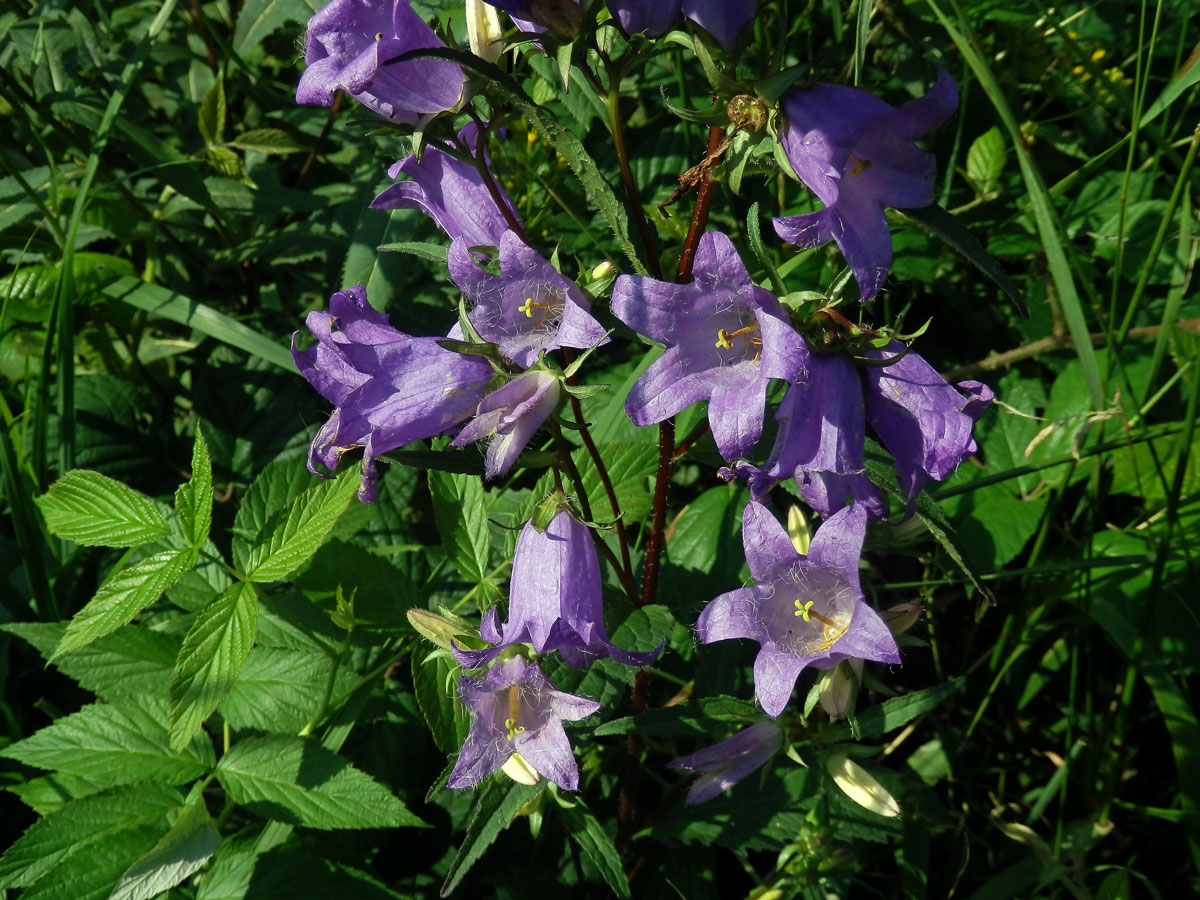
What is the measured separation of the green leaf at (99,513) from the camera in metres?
2.40

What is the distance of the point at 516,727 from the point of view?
2068mm

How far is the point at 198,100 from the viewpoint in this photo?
3959 millimetres

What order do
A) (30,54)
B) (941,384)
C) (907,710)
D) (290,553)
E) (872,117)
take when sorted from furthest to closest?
(30,54) < (290,553) < (907,710) < (941,384) < (872,117)

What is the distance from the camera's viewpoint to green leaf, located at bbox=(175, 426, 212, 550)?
2371 mm

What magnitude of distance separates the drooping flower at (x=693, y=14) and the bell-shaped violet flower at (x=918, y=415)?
0.62 metres

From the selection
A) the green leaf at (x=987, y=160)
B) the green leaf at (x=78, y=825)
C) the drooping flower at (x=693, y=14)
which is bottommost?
the green leaf at (x=78, y=825)

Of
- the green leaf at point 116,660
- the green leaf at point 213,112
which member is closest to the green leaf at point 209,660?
the green leaf at point 116,660

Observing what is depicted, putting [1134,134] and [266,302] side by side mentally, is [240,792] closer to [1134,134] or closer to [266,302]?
[266,302]

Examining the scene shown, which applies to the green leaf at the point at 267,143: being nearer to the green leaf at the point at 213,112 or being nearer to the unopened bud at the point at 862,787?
the green leaf at the point at 213,112

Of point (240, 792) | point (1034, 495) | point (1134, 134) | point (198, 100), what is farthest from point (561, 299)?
point (198, 100)

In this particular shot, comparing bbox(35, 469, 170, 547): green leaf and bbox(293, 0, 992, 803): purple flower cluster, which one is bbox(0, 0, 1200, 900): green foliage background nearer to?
bbox(35, 469, 170, 547): green leaf

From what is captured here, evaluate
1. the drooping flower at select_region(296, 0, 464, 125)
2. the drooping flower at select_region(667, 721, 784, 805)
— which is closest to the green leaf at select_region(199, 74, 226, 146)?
the drooping flower at select_region(296, 0, 464, 125)

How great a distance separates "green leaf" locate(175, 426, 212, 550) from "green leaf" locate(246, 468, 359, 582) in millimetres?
140

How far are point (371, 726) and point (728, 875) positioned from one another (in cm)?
125
